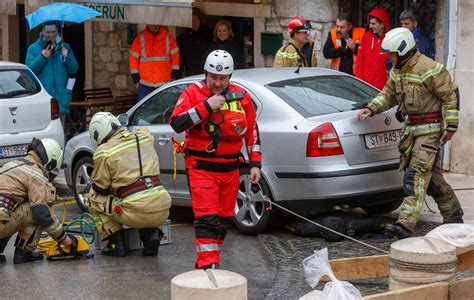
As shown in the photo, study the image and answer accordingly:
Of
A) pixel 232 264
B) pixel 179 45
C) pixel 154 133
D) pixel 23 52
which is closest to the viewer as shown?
pixel 232 264

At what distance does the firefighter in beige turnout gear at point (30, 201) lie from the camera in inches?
364

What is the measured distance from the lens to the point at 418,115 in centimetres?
993

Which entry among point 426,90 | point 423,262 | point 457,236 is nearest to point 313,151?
point 426,90

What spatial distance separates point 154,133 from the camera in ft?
37.2

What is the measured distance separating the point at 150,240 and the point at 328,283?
330cm

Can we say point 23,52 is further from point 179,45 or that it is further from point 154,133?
point 154,133

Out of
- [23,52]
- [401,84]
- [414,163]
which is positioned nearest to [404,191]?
[414,163]

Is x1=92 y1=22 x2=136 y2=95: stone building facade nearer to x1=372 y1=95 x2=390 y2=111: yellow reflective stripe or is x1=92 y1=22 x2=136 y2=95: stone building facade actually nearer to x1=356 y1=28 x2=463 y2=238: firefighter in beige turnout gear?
x1=372 y1=95 x2=390 y2=111: yellow reflective stripe

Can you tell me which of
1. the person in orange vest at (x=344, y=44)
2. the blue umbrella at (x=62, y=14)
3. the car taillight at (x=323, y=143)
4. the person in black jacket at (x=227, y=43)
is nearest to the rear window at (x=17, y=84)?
the blue umbrella at (x=62, y=14)

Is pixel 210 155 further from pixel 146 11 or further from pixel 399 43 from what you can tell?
pixel 146 11

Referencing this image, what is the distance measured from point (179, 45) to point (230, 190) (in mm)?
8437

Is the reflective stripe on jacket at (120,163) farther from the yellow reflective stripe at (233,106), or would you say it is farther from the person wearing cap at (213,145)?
the yellow reflective stripe at (233,106)

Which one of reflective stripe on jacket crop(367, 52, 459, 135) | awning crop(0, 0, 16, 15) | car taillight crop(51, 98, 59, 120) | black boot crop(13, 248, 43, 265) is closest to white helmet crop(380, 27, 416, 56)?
reflective stripe on jacket crop(367, 52, 459, 135)

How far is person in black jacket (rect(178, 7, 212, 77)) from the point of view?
16.6 metres
